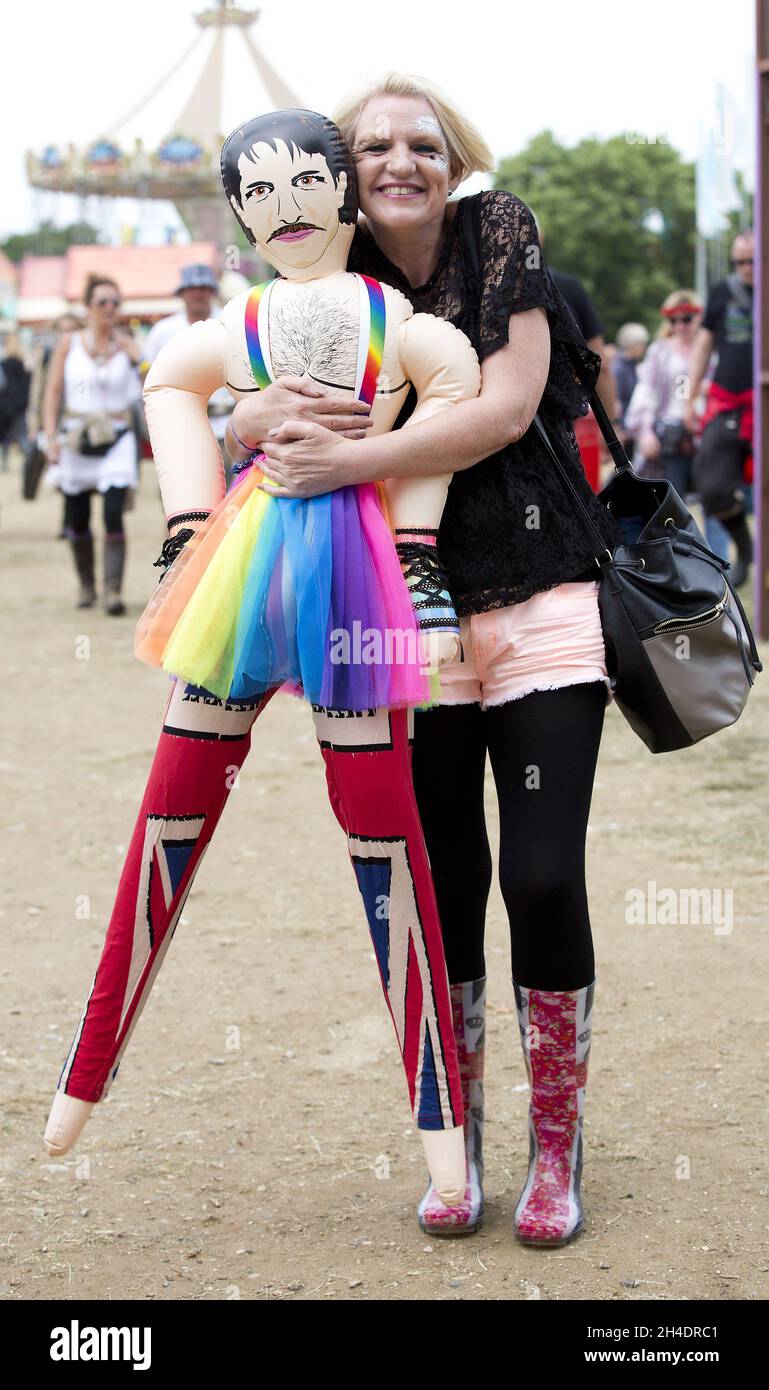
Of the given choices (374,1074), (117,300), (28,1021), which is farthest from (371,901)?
(117,300)

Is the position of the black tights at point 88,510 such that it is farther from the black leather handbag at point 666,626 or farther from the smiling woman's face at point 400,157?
the smiling woman's face at point 400,157

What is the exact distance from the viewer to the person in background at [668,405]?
34.2 feet

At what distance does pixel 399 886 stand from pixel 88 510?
309 inches

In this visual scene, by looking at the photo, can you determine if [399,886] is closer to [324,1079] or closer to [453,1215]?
[453,1215]

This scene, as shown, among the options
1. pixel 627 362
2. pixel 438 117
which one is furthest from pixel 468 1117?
pixel 627 362

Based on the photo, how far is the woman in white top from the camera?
9.80 metres

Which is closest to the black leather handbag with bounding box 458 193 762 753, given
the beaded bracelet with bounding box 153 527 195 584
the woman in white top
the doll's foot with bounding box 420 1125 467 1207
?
the beaded bracelet with bounding box 153 527 195 584

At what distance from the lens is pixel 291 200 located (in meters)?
2.57

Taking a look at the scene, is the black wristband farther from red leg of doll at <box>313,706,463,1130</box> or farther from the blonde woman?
red leg of doll at <box>313,706,463,1130</box>

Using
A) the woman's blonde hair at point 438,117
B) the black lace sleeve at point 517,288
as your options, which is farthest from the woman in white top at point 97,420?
the black lace sleeve at point 517,288

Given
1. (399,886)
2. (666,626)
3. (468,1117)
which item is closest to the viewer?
(399,886)

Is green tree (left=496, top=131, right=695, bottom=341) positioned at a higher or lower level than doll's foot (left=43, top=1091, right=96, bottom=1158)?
lower

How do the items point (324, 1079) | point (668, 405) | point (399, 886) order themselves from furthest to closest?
1. point (668, 405)
2. point (324, 1079)
3. point (399, 886)

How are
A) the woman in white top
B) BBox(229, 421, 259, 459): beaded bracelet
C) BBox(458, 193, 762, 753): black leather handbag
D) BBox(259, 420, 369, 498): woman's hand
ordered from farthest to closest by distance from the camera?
the woman in white top → BBox(458, 193, 762, 753): black leather handbag → BBox(229, 421, 259, 459): beaded bracelet → BBox(259, 420, 369, 498): woman's hand
